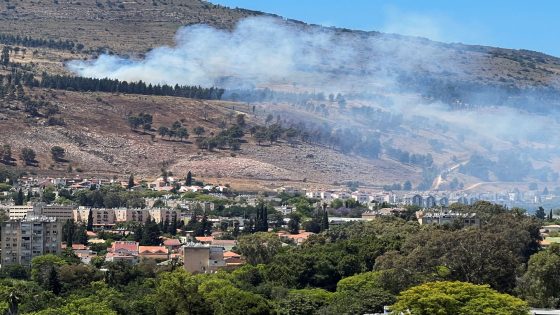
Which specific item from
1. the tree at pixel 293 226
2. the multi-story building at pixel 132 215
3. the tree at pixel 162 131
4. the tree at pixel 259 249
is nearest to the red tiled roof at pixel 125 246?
the tree at pixel 259 249

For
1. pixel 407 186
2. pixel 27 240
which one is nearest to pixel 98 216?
pixel 27 240

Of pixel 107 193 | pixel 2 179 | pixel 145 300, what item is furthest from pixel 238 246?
pixel 2 179

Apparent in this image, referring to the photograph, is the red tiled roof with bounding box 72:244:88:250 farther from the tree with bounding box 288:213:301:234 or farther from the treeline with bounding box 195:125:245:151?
the treeline with bounding box 195:125:245:151

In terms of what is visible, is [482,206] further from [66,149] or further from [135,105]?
[135,105]

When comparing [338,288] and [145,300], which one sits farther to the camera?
[338,288]

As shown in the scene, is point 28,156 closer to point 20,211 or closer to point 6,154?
point 6,154

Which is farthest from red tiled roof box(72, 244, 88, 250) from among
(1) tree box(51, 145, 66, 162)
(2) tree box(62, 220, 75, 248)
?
(1) tree box(51, 145, 66, 162)

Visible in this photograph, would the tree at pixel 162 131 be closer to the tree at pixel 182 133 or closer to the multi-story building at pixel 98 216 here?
the tree at pixel 182 133
